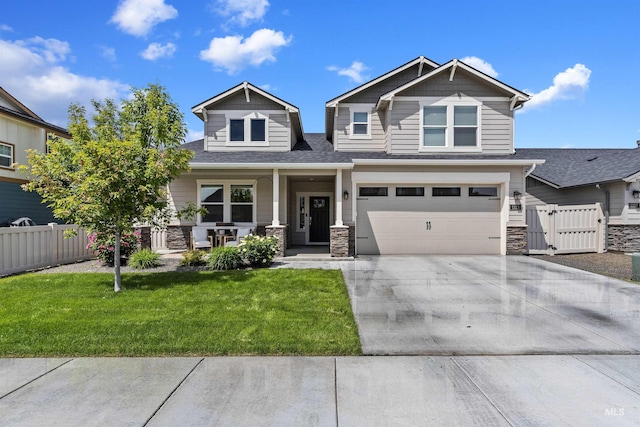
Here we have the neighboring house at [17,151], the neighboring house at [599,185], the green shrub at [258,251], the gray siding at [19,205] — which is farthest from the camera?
the neighboring house at [17,151]

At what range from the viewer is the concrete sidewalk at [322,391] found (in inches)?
108

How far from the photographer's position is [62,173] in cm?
672

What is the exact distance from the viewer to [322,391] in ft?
10.3

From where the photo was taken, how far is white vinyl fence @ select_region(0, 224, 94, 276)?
8.30 meters

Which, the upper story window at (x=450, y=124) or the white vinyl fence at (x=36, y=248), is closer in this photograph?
the white vinyl fence at (x=36, y=248)

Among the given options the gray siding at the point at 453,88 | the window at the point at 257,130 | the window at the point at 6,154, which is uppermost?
the gray siding at the point at 453,88

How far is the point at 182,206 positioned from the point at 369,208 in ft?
22.2

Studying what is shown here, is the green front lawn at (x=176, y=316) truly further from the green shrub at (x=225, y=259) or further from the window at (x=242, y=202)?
the window at (x=242, y=202)

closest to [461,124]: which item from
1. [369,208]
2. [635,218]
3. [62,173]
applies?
[369,208]

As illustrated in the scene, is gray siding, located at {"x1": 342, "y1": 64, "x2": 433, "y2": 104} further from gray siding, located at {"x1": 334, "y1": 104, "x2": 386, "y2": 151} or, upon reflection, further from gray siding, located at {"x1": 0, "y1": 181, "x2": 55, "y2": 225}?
gray siding, located at {"x1": 0, "y1": 181, "x2": 55, "y2": 225}

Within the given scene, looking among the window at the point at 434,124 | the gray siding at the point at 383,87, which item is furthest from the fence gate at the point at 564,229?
the gray siding at the point at 383,87

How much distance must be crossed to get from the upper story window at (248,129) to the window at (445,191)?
6.35 metres

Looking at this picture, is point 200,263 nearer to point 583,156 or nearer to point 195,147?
point 195,147

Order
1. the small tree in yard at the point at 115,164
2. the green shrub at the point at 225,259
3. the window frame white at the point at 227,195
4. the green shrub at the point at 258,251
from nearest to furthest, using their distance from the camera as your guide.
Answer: the small tree in yard at the point at 115,164 → the green shrub at the point at 225,259 → the green shrub at the point at 258,251 → the window frame white at the point at 227,195
